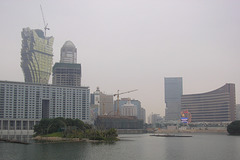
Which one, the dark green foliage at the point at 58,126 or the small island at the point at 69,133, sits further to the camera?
the dark green foliage at the point at 58,126

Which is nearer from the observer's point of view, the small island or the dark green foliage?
the small island

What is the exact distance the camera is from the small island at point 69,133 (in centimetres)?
16262

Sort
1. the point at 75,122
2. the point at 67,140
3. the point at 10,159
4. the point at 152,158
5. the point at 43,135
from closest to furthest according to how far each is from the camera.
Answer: the point at 10,159 → the point at 152,158 → the point at 67,140 → the point at 43,135 → the point at 75,122

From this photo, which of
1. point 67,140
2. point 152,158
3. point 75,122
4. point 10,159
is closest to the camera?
point 10,159

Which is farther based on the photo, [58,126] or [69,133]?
[58,126]

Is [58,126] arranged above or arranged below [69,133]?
above

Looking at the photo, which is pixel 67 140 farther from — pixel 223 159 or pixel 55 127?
pixel 223 159

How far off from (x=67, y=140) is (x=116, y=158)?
77072 mm

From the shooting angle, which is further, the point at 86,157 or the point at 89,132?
the point at 89,132

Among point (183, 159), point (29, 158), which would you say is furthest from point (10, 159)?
point (183, 159)

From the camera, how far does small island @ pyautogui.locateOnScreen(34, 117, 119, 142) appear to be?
163 m

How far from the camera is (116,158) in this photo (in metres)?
91.8

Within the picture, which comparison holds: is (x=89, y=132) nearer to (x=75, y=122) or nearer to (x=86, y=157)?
(x=75, y=122)

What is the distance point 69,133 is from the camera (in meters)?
174
